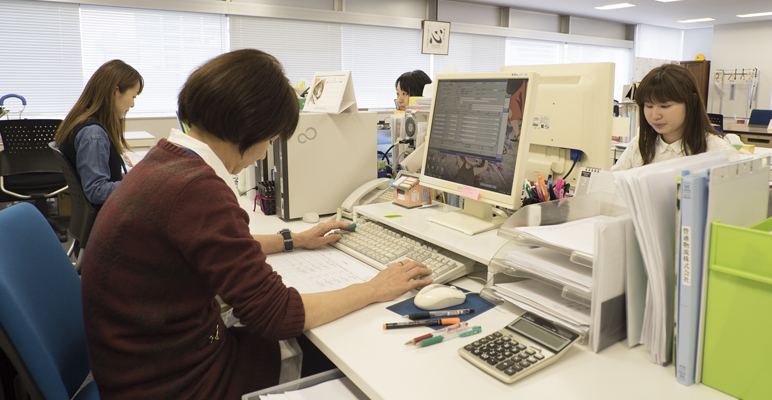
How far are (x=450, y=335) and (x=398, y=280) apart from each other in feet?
0.71

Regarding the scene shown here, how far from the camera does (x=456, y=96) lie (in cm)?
148

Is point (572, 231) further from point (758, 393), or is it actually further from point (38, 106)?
point (38, 106)

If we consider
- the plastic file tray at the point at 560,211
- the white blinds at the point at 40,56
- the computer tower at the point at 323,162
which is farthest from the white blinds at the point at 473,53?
the plastic file tray at the point at 560,211

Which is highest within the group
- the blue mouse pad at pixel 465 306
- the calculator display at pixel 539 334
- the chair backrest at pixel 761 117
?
the chair backrest at pixel 761 117

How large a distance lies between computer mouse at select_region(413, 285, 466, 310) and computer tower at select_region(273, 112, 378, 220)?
868mm

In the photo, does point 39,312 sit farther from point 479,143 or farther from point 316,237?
point 479,143

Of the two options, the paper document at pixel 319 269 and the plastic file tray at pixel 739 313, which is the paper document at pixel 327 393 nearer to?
the paper document at pixel 319 269

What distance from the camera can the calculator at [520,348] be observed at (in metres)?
0.81

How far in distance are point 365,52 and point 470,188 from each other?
18.4 ft

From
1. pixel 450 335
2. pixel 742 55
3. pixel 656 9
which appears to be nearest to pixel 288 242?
pixel 450 335

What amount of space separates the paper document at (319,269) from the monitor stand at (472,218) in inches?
11.5

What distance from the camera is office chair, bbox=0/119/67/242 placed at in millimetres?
3348

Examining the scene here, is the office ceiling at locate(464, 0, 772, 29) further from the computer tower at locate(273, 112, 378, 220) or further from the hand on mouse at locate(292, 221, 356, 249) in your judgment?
the hand on mouse at locate(292, 221, 356, 249)

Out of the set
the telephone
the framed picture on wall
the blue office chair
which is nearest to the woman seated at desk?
the telephone
